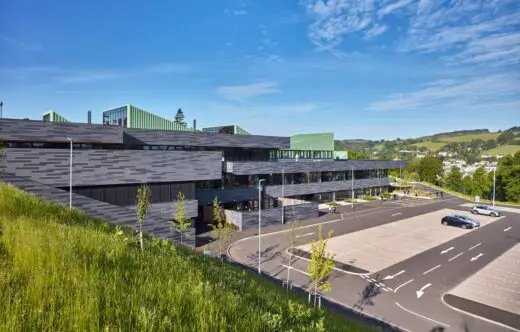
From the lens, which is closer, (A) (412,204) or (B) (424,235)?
(B) (424,235)

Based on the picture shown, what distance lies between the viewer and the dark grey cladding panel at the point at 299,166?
139 feet

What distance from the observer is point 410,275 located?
25.1 metres

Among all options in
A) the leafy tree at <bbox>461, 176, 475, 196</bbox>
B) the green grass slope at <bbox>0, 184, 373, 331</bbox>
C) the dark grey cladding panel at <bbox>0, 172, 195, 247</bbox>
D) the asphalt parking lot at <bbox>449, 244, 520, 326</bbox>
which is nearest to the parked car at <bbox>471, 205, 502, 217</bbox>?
the asphalt parking lot at <bbox>449, 244, 520, 326</bbox>

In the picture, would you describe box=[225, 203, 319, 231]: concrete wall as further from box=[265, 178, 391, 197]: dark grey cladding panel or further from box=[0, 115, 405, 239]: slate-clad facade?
box=[265, 178, 391, 197]: dark grey cladding panel

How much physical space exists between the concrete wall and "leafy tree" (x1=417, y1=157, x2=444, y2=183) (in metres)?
69.9

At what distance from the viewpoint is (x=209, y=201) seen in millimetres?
39656

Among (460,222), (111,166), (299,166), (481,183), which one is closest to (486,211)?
(460,222)

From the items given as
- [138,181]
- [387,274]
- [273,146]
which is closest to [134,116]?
[138,181]

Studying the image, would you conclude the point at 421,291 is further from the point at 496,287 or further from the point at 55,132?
the point at 55,132

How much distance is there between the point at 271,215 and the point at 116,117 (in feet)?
73.0

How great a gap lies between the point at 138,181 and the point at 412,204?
5100cm

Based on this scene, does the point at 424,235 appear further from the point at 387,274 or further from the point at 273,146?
the point at 273,146

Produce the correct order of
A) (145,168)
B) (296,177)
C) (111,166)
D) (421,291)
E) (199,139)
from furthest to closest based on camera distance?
(296,177) < (199,139) < (145,168) < (111,166) < (421,291)

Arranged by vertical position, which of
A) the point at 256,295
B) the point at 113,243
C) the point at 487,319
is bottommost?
the point at 487,319
